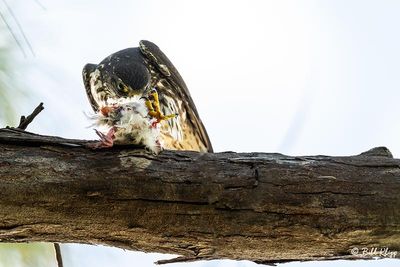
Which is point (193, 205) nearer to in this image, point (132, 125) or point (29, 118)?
point (132, 125)

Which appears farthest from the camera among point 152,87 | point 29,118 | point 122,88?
point 152,87

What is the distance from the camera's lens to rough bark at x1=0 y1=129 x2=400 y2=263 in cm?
180

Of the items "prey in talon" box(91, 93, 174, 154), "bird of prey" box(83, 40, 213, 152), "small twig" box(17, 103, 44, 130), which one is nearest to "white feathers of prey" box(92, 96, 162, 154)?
Result: "prey in talon" box(91, 93, 174, 154)

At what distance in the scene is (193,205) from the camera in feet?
5.98

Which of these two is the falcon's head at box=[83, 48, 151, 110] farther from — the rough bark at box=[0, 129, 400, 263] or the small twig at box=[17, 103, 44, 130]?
the rough bark at box=[0, 129, 400, 263]

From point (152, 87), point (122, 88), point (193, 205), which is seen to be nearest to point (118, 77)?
point (122, 88)

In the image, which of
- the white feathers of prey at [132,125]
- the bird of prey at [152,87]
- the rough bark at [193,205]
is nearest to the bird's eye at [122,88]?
the bird of prey at [152,87]

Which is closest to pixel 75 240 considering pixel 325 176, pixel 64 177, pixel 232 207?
pixel 64 177

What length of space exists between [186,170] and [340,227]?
465mm

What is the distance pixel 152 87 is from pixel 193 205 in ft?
7.91

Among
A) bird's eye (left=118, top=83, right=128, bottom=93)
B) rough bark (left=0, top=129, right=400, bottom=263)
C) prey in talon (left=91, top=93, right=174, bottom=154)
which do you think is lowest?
rough bark (left=0, top=129, right=400, bottom=263)

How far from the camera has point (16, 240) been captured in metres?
1.88

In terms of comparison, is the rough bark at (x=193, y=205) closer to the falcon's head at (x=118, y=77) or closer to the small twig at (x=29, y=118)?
the small twig at (x=29, y=118)

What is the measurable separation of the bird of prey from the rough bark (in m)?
1.91
